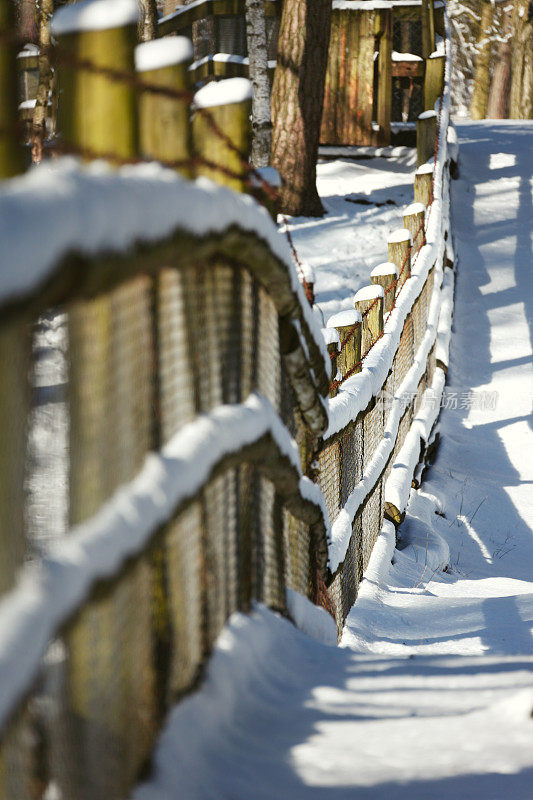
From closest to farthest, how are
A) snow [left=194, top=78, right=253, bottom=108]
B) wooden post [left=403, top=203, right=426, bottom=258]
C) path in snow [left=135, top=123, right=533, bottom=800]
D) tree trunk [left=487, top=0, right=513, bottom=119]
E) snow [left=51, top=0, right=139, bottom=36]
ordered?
snow [left=51, top=0, right=139, bottom=36] < path in snow [left=135, top=123, right=533, bottom=800] < snow [left=194, top=78, right=253, bottom=108] < wooden post [left=403, top=203, right=426, bottom=258] < tree trunk [left=487, top=0, right=513, bottom=119]

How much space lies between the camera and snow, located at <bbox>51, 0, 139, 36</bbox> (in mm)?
A: 1524

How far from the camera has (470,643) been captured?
397 centimetres

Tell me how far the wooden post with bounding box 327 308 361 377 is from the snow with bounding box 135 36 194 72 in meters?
2.95

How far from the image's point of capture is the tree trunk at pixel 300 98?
458 inches

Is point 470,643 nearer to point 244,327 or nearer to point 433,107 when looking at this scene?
point 244,327

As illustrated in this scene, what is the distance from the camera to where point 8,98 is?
56.7 inches

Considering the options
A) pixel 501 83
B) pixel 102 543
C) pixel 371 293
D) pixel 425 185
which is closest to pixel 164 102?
pixel 102 543

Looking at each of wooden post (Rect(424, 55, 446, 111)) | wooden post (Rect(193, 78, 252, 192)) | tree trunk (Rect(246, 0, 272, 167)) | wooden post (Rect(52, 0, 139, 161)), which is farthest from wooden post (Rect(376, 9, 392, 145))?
wooden post (Rect(52, 0, 139, 161))

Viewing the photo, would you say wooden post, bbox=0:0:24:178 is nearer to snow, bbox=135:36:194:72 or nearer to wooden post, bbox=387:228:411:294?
snow, bbox=135:36:194:72

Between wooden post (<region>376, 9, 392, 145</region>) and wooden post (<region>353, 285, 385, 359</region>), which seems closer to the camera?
wooden post (<region>353, 285, 385, 359</region>)

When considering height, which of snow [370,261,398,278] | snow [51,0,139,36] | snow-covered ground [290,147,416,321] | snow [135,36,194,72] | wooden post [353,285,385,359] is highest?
snow [51,0,139,36]

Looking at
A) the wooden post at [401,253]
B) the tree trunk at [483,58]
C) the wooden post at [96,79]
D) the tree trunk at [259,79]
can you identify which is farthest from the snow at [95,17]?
the tree trunk at [483,58]

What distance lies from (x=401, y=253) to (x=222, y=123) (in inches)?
193

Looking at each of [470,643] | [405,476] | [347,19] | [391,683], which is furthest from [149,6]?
[391,683]
